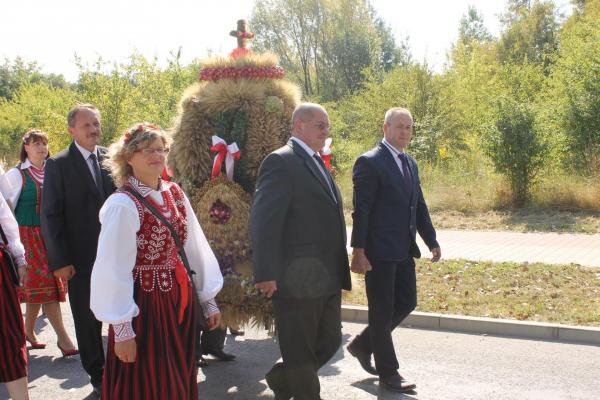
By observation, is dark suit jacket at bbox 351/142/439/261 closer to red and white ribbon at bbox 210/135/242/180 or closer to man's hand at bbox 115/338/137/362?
red and white ribbon at bbox 210/135/242/180

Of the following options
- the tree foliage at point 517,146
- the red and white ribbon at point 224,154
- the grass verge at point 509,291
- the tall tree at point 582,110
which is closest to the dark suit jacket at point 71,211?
the red and white ribbon at point 224,154

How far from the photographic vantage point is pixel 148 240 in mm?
3152

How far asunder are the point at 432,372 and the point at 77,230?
2997 mm

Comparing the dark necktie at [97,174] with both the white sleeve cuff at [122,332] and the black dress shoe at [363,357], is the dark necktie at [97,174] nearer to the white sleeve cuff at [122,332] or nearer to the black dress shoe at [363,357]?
the white sleeve cuff at [122,332]

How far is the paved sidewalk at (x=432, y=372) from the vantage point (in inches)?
189

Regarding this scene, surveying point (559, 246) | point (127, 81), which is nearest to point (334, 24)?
point (127, 81)

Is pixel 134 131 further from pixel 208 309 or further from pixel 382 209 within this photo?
pixel 382 209

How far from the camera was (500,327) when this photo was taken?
20.6 ft

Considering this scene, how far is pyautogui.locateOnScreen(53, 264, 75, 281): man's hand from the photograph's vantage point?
183 inches

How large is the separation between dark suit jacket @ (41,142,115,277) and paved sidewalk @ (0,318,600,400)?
3.64ft

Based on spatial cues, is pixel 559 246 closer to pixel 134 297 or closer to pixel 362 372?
pixel 362 372

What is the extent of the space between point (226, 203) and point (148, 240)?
6.73 feet

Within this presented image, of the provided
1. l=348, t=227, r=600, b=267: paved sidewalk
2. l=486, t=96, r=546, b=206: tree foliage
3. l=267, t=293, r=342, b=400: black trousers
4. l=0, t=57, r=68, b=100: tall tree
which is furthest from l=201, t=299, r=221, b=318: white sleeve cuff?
l=0, t=57, r=68, b=100: tall tree

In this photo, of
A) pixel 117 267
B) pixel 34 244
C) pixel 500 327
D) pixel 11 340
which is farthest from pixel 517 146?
pixel 117 267
